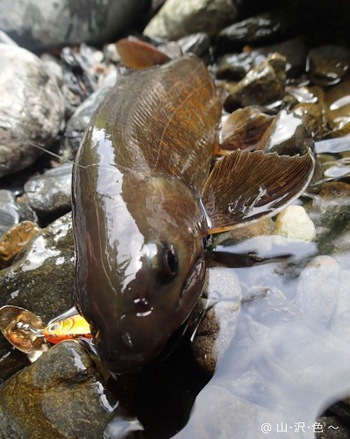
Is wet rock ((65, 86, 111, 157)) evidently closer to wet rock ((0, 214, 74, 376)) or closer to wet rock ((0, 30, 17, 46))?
wet rock ((0, 30, 17, 46))

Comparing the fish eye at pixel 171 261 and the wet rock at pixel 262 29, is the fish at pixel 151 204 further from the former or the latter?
the wet rock at pixel 262 29

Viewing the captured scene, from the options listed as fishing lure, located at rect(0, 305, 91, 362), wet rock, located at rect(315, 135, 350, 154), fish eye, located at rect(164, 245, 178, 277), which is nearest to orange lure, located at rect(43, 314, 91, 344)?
fishing lure, located at rect(0, 305, 91, 362)

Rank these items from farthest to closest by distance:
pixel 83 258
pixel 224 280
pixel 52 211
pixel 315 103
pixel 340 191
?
1. pixel 315 103
2. pixel 52 211
3. pixel 340 191
4. pixel 224 280
5. pixel 83 258

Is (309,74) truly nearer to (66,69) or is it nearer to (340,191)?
(340,191)

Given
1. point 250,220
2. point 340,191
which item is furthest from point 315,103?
point 250,220

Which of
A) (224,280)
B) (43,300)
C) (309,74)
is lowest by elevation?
(309,74)

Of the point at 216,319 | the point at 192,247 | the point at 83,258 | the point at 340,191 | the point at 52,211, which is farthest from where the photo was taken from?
the point at 52,211
